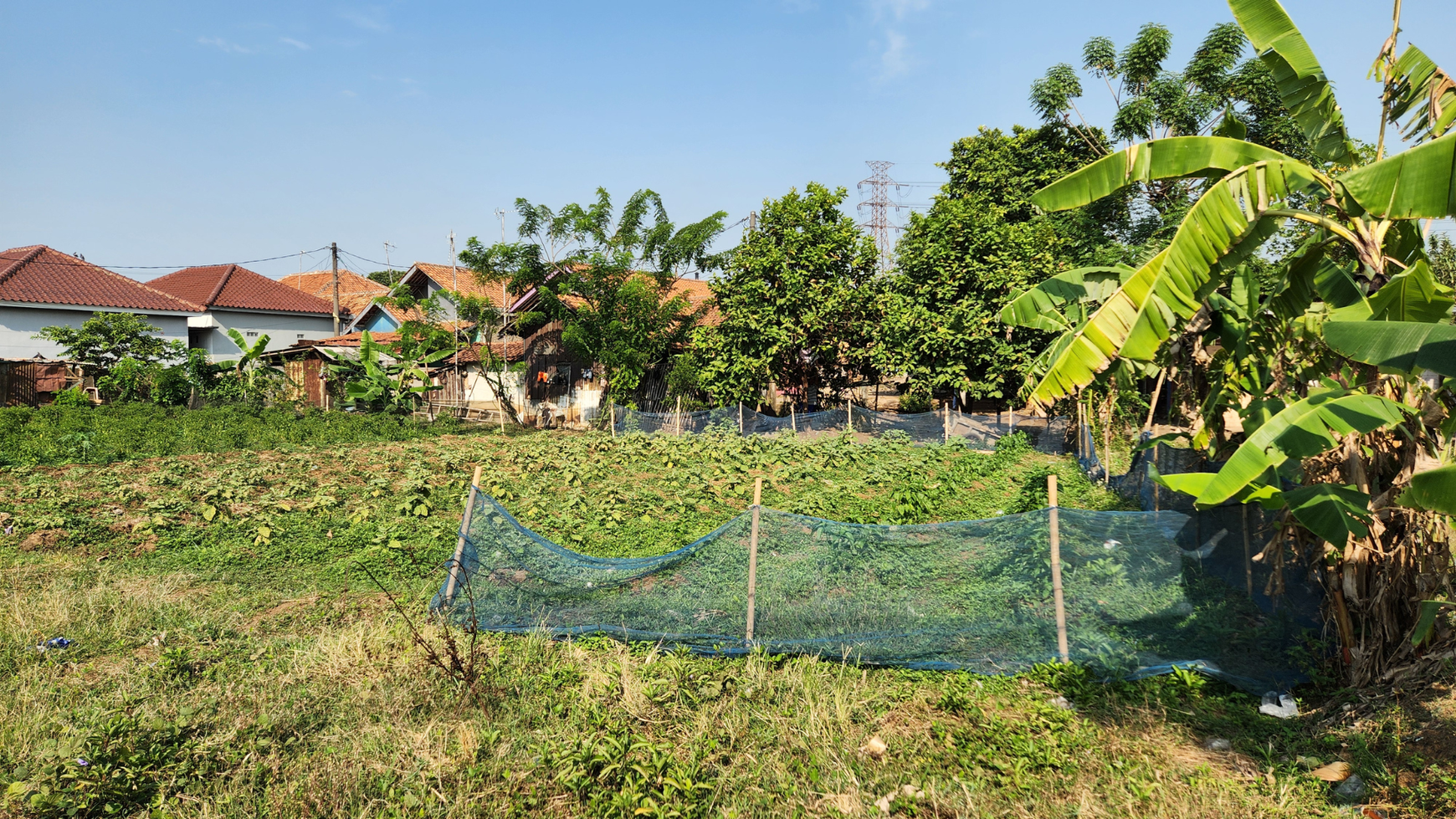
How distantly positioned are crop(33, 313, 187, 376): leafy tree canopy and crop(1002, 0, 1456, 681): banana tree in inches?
1158

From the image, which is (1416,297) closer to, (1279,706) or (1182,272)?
(1182,272)

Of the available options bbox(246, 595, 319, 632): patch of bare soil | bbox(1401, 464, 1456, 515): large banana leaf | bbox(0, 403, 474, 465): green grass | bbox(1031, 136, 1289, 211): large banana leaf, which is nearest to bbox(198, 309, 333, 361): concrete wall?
bbox(0, 403, 474, 465): green grass

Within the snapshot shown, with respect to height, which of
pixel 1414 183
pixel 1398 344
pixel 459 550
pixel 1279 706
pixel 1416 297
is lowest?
pixel 1279 706

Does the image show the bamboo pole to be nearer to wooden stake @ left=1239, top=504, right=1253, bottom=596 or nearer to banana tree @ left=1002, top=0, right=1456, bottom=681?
banana tree @ left=1002, top=0, right=1456, bottom=681

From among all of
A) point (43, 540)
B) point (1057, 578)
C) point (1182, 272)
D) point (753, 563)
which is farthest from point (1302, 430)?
point (43, 540)

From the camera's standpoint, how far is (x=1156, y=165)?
5203 mm

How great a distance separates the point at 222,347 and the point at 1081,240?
33344mm

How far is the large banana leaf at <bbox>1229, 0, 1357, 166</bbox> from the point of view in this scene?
508 centimetres

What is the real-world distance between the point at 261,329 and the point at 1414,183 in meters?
39.2

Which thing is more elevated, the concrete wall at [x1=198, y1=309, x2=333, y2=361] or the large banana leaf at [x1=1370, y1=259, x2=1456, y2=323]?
the concrete wall at [x1=198, y1=309, x2=333, y2=361]

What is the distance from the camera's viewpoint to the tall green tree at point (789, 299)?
19250 mm

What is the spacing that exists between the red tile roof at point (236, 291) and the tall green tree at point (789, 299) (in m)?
24.7

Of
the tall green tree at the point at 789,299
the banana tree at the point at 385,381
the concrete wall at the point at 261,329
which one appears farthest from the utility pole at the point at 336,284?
the tall green tree at the point at 789,299

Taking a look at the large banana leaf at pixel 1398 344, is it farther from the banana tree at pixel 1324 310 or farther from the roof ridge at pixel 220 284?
the roof ridge at pixel 220 284
